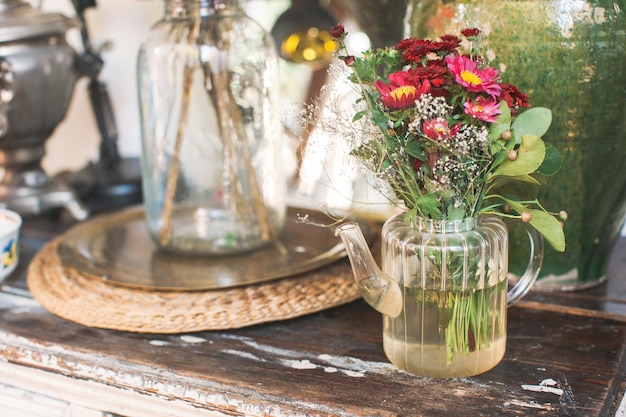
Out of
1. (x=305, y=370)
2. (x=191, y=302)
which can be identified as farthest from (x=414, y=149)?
(x=191, y=302)

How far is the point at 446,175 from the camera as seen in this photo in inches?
24.0

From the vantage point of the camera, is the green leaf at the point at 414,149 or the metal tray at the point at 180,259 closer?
the green leaf at the point at 414,149

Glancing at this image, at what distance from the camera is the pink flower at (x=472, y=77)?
0.58m

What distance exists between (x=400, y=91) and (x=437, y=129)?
44mm

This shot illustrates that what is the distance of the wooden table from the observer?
64 centimetres

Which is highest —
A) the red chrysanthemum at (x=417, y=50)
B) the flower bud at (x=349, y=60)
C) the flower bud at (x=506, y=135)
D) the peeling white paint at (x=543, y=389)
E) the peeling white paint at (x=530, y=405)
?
the red chrysanthemum at (x=417, y=50)

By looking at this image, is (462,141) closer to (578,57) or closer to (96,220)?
(578,57)

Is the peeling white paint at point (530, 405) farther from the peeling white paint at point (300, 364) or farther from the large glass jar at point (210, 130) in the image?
the large glass jar at point (210, 130)

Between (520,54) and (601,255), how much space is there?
265 mm

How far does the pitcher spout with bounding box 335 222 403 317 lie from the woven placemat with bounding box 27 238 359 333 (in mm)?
148

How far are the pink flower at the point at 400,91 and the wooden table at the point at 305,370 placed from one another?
248 mm

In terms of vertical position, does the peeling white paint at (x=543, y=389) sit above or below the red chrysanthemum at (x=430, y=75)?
below

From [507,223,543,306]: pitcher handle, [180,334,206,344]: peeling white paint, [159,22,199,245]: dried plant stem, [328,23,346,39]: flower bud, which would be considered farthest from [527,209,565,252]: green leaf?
[159,22,199,245]: dried plant stem

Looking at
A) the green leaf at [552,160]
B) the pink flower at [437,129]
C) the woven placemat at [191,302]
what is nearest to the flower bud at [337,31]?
the pink flower at [437,129]
